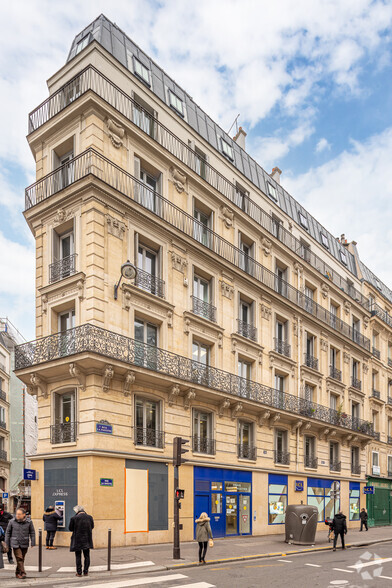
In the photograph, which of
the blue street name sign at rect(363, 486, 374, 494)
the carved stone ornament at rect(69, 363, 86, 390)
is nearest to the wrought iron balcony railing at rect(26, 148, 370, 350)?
the carved stone ornament at rect(69, 363, 86, 390)

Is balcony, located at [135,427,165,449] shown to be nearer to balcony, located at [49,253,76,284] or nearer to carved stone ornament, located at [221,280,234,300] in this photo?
balcony, located at [49,253,76,284]

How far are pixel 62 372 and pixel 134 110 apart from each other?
33.2 feet

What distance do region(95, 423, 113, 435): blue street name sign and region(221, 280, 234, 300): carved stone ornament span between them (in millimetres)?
8456

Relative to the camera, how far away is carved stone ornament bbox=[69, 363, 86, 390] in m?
17.1

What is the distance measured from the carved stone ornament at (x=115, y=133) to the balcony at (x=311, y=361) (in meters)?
15.7

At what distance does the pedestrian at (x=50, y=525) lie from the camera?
53.2ft

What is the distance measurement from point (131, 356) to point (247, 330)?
8.03 metres

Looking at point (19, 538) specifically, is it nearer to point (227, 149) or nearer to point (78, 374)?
point (78, 374)

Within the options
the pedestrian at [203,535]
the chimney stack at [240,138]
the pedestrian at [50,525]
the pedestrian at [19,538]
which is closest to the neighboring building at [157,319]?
the pedestrian at [50,525]

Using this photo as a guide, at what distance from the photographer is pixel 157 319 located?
65.9 ft

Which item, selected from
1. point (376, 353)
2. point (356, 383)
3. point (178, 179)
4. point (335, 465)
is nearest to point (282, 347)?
point (335, 465)

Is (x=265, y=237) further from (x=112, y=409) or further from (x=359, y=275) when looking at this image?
(x=359, y=275)

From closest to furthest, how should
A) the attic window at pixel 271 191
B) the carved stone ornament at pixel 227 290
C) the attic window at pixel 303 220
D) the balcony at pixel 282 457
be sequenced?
the carved stone ornament at pixel 227 290 < the balcony at pixel 282 457 < the attic window at pixel 271 191 < the attic window at pixel 303 220

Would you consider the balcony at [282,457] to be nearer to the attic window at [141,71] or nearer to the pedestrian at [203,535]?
the pedestrian at [203,535]
